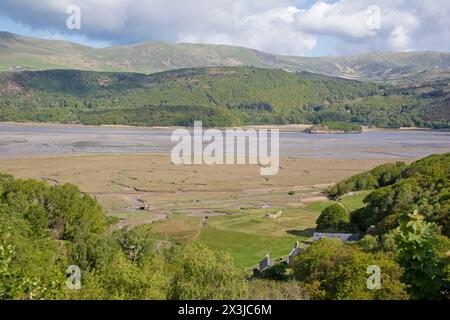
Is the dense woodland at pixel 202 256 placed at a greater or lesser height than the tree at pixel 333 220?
greater

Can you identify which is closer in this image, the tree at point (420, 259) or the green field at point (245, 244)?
the tree at point (420, 259)

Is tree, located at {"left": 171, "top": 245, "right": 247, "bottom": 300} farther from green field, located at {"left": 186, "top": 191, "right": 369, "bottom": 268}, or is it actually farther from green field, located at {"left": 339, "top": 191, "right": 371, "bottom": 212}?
green field, located at {"left": 339, "top": 191, "right": 371, "bottom": 212}

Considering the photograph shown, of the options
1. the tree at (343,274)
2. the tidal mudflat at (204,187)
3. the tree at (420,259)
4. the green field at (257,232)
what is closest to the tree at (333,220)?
the green field at (257,232)

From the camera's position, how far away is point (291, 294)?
23.0m

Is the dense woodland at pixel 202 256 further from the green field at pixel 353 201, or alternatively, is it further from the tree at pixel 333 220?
the green field at pixel 353 201

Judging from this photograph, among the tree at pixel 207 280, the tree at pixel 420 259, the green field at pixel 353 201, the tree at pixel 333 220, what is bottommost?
the green field at pixel 353 201

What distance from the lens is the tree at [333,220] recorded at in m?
60.7

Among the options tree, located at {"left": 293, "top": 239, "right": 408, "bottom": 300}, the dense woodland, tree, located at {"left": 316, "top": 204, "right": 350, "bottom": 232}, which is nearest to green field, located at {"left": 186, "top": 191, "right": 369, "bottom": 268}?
tree, located at {"left": 316, "top": 204, "right": 350, "bottom": 232}

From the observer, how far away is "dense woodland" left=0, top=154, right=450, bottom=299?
14.0m

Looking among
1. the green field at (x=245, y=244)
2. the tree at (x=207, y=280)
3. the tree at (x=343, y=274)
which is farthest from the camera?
the green field at (x=245, y=244)

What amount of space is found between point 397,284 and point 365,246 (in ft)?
44.5

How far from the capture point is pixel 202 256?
83.6ft

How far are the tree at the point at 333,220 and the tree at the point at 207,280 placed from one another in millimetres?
36639
